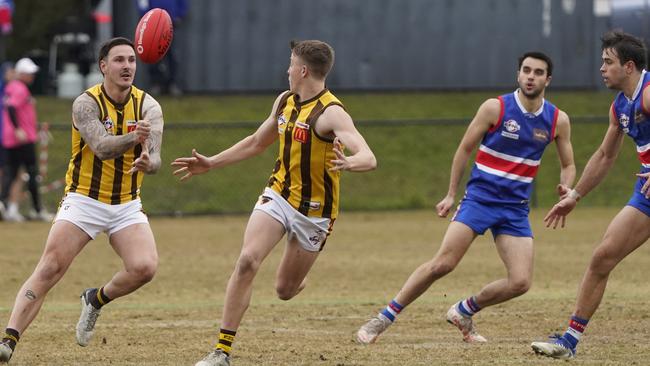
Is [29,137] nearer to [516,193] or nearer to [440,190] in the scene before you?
[440,190]

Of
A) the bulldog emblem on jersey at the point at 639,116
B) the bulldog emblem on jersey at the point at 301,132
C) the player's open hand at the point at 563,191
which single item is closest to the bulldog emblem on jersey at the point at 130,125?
the bulldog emblem on jersey at the point at 301,132

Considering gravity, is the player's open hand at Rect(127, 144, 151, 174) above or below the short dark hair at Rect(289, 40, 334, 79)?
below

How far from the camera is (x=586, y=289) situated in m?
8.78

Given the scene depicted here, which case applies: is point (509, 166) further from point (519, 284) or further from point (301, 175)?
point (301, 175)

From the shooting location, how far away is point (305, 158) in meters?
8.58

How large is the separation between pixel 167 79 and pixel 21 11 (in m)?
8.98

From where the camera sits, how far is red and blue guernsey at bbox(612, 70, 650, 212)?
8602mm

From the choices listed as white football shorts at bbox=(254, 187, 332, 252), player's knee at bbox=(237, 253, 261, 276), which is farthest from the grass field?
white football shorts at bbox=(254, 187, 332, 252)

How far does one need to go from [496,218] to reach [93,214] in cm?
290

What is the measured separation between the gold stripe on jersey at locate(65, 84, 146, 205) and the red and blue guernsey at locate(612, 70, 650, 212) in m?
3.31

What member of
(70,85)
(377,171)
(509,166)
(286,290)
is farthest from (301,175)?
(70,85)

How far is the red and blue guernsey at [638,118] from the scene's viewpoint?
8602 millimetres

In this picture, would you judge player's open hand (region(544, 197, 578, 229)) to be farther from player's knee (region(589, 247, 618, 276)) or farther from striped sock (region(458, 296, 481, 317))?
striped sock (region(458, 296, 481, 317))

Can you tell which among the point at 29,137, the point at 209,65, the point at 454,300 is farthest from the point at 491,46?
the point at 454,300
